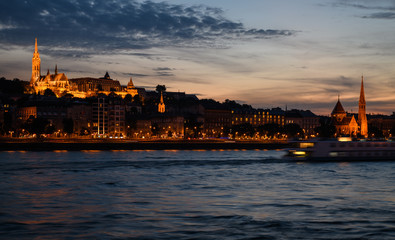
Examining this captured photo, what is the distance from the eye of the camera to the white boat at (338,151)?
5219 centimetres

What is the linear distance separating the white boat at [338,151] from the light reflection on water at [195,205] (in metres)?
12.9

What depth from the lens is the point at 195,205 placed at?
75.6ft

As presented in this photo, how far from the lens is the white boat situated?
52.2 m

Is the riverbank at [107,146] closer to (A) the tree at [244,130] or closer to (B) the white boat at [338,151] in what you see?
(A) the tree at [244,130]

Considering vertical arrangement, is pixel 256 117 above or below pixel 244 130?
above

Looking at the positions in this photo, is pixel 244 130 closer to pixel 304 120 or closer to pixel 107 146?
pixel 304 120

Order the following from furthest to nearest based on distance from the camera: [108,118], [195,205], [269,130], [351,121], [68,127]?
[351,121]
[108,118]
[269,130]
[68,127]
[195,205]

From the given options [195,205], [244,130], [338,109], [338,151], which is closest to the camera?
[195,205]

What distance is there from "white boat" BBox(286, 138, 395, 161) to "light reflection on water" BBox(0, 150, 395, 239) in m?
12.9

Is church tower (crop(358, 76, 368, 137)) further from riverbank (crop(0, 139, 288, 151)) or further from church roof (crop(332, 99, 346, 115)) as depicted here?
riverbank (crop(0, 139, 288, 151))

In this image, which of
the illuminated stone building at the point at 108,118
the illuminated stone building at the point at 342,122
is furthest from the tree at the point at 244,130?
the illuminated stone building at the point at 342,122

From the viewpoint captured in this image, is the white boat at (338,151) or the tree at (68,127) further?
the tree at (68,127)

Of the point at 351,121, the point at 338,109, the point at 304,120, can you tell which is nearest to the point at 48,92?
the point at 304,120

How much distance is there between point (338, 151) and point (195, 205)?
33.0 meters
